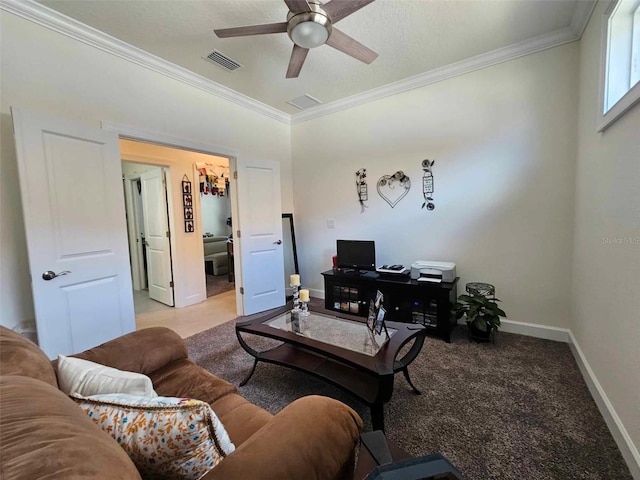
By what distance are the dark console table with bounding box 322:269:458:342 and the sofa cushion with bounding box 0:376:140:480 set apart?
2681mm

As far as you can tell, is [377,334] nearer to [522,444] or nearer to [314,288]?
[522,444]

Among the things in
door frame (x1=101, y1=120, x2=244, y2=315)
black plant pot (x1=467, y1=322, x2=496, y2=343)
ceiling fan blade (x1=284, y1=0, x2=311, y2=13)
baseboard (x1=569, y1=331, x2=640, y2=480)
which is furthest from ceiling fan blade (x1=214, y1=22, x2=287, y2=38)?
baseboard (x1=569, y1=331, x2=640, y2=480)

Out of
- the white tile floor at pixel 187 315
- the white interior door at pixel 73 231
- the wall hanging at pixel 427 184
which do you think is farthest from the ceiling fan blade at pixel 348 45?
the white tile floor at pixel 187 315

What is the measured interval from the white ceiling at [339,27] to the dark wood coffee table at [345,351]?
7.89 ft

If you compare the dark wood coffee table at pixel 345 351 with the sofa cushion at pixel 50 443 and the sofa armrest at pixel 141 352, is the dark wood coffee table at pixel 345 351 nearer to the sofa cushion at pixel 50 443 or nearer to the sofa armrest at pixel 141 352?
the sofa armrest at pixel 141 352

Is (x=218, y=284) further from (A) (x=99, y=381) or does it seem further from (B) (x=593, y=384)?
(B) (x=593, y=384)

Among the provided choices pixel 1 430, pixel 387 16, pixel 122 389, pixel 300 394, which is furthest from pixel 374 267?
pixel 1 430

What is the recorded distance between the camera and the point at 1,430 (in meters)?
0.52

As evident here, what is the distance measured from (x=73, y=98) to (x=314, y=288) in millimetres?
3465

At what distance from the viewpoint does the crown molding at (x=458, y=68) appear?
2490mm

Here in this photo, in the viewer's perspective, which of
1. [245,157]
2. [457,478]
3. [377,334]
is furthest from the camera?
[245,157]

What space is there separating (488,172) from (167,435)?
3.27m

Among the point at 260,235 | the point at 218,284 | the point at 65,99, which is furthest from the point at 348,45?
the point at 218,284

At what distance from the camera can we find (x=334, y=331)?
2.03 meters
